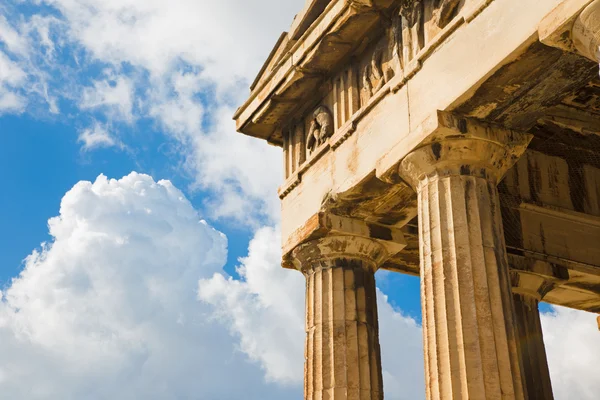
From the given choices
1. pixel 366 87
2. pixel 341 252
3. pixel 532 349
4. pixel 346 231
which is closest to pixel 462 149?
pixel 366 87

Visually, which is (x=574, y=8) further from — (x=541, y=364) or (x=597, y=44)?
(x=541, y=364)

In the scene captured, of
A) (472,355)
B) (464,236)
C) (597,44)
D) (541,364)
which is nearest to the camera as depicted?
(597,44)

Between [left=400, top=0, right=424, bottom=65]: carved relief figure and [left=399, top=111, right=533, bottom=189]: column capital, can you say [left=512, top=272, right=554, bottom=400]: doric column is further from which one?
[left=400, top=0, right=424, bottom=65]: carved relief figure

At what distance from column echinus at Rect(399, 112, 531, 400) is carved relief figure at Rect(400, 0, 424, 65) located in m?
2.01

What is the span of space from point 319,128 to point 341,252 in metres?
2.82

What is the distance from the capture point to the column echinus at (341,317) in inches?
762

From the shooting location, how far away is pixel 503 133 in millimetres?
17000

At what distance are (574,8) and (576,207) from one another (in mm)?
9305

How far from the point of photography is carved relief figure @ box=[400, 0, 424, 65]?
1788 centimetres

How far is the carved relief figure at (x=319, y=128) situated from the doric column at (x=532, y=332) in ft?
17.3

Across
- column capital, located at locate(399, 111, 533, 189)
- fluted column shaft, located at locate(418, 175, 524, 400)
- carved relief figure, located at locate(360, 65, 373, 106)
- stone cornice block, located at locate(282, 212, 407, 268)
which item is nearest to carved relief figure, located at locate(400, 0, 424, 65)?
carved relief figure, located at locate(360, 65, 373, 106)

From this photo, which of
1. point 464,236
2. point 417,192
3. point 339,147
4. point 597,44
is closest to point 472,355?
point 464,236

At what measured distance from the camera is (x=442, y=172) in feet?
55.4

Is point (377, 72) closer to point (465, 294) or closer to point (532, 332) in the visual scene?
point (465, 294)
